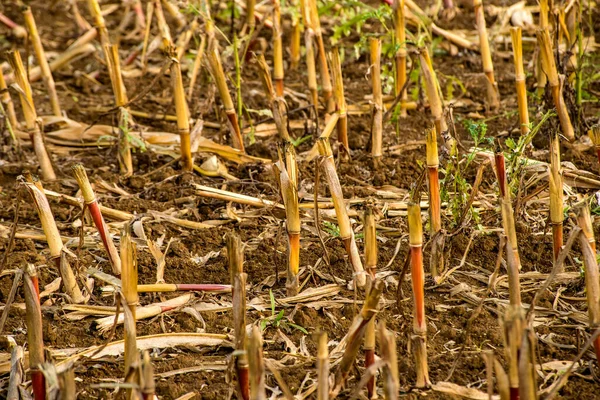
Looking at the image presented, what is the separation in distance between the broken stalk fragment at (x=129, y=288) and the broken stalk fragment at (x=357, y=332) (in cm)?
49

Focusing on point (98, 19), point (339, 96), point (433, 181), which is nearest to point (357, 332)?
point (433, 181)

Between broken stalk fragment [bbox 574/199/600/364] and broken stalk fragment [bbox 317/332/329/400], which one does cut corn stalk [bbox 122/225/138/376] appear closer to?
broken stalk fragment [bbox 317/332/329/400]

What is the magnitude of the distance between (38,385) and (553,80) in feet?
7.32

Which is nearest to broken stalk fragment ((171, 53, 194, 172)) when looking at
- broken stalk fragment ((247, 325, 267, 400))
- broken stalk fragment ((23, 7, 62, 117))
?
broken stalk fragment ((23, 7, 62, 117))

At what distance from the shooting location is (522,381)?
1.80 m

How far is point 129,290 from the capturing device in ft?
6.51

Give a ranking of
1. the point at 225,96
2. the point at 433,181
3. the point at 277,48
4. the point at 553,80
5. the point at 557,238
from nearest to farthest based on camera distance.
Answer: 1. the point at 433,181
2. the point at 557,238
3. the point at 553,80
4. the point at 225,96
5. the point at 277,48

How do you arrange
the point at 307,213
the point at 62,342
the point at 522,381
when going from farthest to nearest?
the point at 307,213, the point at 62,342, the point at 522,381

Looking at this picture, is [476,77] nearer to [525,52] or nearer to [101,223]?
[525,52]

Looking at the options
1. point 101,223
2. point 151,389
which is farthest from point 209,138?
point 151,389

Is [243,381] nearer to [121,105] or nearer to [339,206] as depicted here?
[339,206]

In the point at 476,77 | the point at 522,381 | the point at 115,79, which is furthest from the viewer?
the point at 476,77

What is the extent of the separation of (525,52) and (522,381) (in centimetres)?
305

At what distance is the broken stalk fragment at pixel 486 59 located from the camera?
3701 mm
